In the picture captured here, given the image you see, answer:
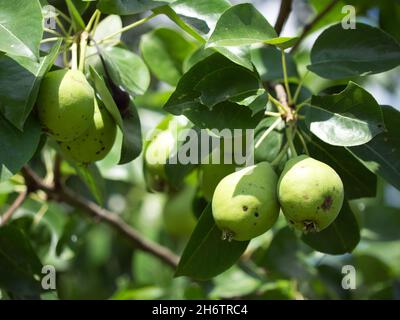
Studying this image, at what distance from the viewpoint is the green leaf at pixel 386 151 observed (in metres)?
1.17

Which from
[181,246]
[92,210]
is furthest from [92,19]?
[181,246]

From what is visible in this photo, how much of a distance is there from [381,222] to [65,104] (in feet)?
3.86

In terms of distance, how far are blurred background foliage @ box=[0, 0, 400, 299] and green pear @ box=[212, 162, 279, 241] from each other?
0.47 m

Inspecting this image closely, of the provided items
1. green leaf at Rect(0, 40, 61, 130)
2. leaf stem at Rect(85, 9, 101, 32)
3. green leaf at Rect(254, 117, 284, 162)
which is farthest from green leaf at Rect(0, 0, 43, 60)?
green leaf at Rect(254, 117, 284, 162)

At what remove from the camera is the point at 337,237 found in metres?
1.33

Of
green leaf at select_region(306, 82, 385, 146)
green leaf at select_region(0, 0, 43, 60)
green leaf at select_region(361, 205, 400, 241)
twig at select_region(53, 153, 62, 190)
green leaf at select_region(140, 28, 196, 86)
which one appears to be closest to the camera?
green leaf at select_region(0, 0, 43, 60)

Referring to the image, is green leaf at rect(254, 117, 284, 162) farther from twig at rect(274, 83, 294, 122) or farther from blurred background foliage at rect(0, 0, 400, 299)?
blurred background foliage at rect(0, 0, 400, 299)

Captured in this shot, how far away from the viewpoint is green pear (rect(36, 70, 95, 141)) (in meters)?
1.08

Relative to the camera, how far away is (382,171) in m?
1.17

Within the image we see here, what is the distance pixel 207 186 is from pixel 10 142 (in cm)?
36

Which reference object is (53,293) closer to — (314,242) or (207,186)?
(207,186)

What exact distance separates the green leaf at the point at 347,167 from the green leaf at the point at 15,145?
47cm

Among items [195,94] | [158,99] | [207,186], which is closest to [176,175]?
[207,186]
